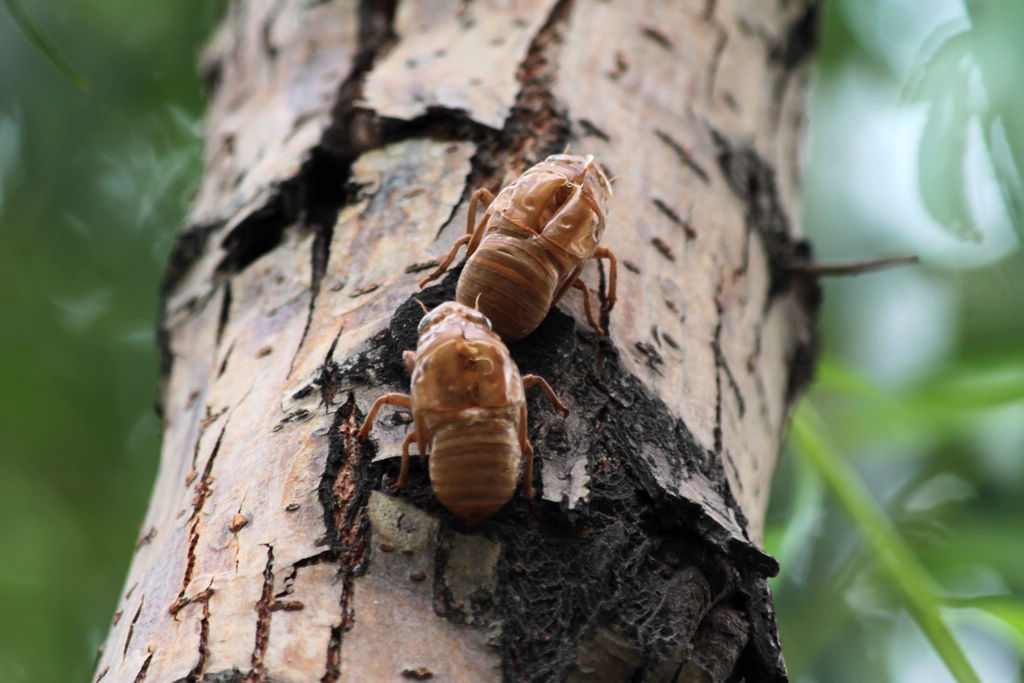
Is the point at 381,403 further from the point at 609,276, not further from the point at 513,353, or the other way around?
the point at 609,276

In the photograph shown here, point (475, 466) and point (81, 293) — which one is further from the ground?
point (81, 293)

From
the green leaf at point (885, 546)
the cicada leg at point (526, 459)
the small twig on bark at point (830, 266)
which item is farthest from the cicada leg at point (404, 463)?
the green leaf at point (885, 546)

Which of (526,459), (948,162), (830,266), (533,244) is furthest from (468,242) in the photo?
(948,162)

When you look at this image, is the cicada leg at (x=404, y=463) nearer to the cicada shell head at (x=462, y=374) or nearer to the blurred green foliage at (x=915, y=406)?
the cicada shell head at (x=462, y=374)

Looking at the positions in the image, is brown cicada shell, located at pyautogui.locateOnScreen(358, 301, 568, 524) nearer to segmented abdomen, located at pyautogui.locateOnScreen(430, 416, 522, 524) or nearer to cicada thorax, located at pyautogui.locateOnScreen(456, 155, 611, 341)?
segmented abdomen, located at pyautogui.locateOnScreen(430, 416, 522, 524)

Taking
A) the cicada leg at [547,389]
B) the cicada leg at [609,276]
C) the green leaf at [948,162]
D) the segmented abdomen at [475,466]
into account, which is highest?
the green leaf at [948,162]

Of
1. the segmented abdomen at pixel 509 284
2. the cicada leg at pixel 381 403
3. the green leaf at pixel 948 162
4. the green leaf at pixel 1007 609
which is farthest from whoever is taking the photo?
the green leaf at pixel 948 162
